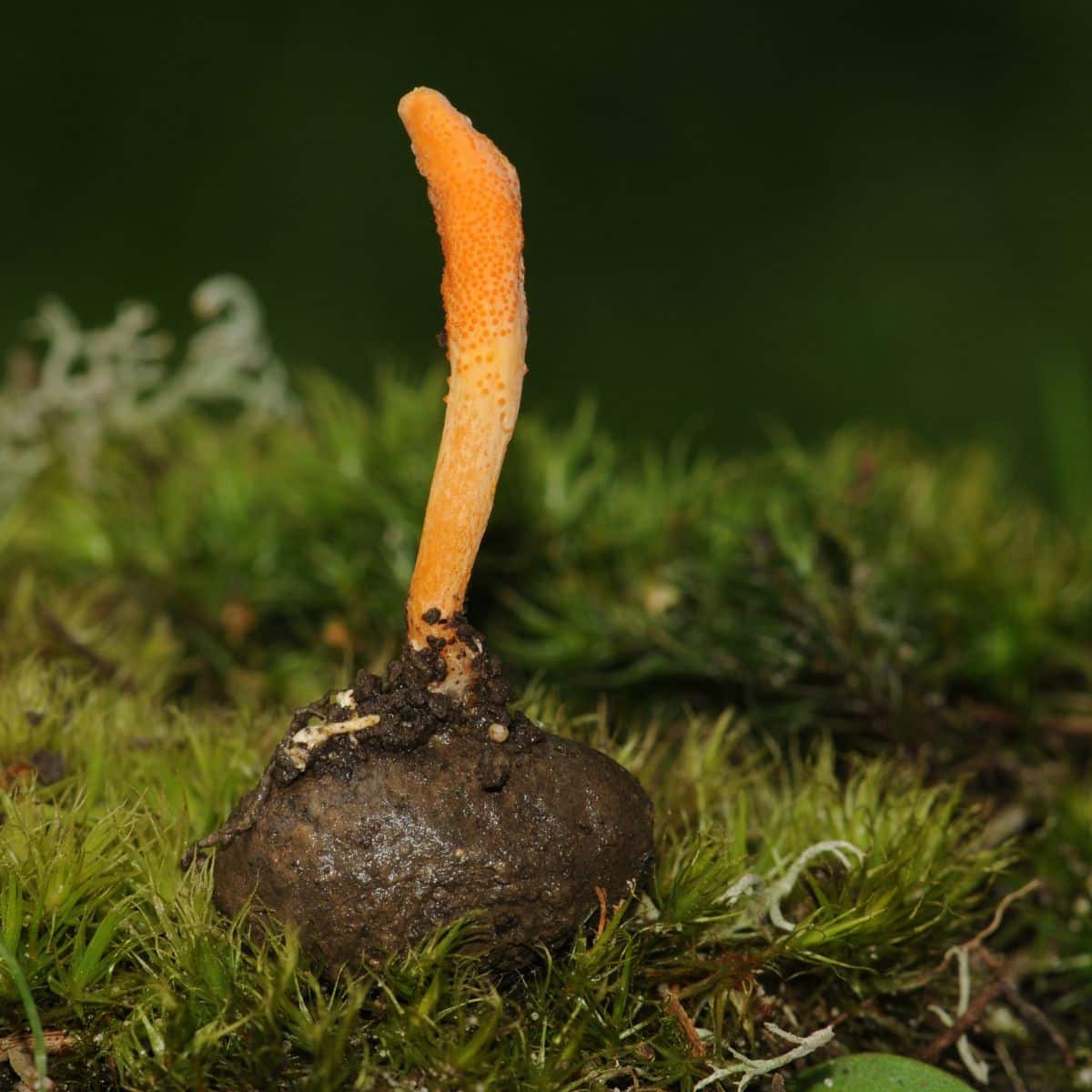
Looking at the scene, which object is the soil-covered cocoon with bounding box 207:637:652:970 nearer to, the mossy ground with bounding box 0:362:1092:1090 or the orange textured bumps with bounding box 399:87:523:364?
the mossy ground with bounding box 0:362:1092:1090

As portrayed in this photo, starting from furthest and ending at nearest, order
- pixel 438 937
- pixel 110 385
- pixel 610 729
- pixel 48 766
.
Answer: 1. pixel 110 385
2. pixel 610 729
3. pixel 48 766
4. pixel 438 937

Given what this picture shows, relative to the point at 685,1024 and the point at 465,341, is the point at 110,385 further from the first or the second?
the point at 685,1024

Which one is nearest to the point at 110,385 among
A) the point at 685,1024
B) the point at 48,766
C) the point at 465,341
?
the point at 48,766

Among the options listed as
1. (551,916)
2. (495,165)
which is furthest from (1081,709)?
(495,165)

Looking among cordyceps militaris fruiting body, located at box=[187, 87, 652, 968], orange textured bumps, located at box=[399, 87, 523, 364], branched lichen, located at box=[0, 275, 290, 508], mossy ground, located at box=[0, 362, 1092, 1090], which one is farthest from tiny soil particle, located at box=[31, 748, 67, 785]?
branched lichen, located at box=[0, 275, 290, 508]

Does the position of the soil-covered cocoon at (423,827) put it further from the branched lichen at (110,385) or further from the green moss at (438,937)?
the branched lichen at (110,385)

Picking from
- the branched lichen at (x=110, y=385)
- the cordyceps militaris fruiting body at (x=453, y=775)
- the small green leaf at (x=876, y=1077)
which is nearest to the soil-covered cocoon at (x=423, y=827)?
the cordyceps militaris fruiting body at (x=453, y=775)
